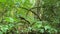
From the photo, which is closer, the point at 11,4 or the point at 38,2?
the point at 11,4

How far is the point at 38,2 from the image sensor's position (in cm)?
618

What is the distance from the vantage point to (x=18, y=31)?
536 cm

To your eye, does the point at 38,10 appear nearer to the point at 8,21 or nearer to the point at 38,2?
the point at 38,2

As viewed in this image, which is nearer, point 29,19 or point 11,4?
point 11,4


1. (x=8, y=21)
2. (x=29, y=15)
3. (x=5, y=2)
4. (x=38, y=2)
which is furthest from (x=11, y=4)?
(x=38, y=2)

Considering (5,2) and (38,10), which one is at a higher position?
(5,2)

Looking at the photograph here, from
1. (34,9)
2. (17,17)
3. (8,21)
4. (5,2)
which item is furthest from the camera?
(34,9)

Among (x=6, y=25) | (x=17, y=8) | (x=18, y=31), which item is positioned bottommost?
(x=18, y=31)

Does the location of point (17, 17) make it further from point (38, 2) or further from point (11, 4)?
point (38, 2)

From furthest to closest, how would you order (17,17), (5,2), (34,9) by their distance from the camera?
(34,9), (17,17), (5,2)

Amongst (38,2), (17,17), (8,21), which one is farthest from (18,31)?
(38,2)

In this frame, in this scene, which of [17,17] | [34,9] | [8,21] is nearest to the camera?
[8,21]

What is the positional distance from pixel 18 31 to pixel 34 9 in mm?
987

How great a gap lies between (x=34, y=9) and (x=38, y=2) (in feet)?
1.52
